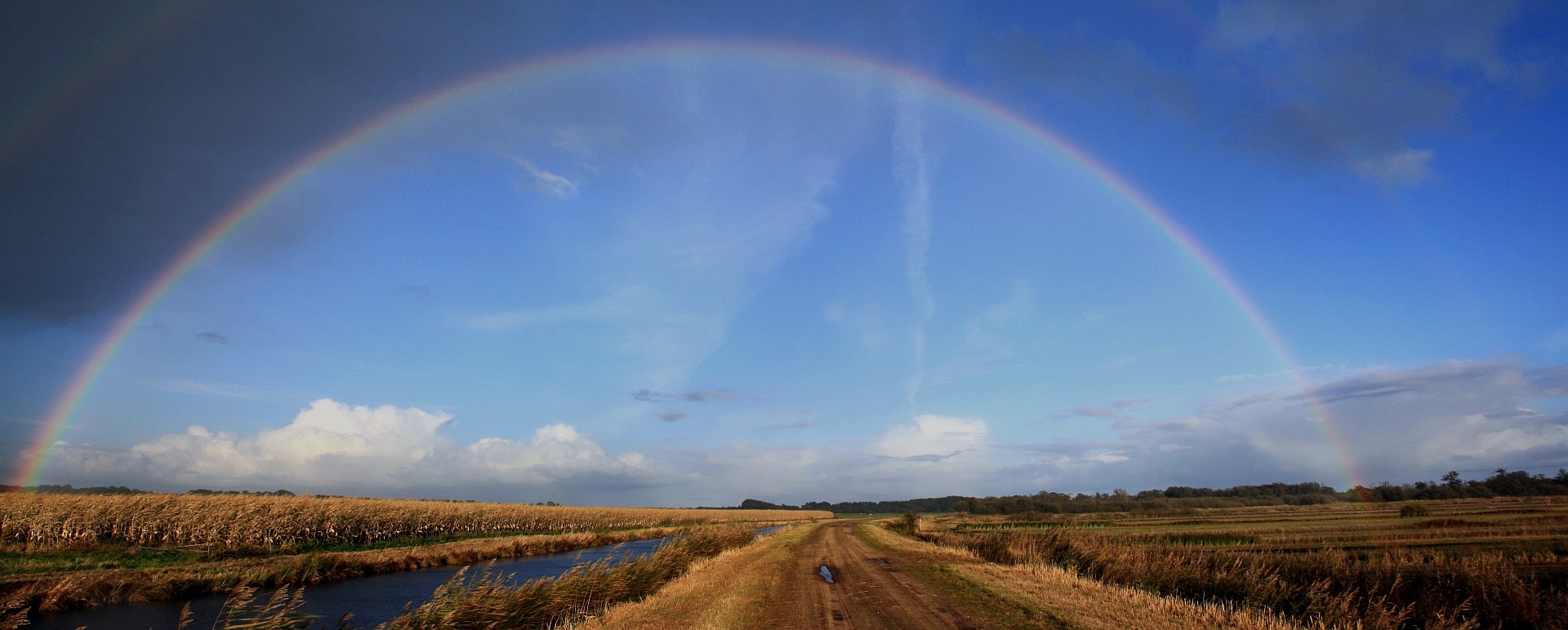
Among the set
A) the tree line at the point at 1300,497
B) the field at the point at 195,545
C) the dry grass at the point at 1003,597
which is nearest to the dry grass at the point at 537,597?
the dry grass at the point at 1003,597

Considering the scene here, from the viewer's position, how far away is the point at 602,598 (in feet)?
63.4

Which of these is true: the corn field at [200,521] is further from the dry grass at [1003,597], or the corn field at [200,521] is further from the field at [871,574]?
the dry grass at [1003,597]

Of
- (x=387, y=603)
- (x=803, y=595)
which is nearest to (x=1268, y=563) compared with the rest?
(x=803, y=595)

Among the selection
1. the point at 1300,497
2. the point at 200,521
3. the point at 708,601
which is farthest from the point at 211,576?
the point at 1300,497

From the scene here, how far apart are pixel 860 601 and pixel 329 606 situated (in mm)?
22603

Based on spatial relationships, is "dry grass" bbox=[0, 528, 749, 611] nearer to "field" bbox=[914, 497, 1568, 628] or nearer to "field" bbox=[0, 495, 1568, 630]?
"field" bbox=[0, 495, 1568, 630]

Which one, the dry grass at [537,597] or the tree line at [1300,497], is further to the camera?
the tree line at [1300,497]

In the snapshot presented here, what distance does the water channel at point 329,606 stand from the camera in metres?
22.0

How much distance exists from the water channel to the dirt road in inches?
242

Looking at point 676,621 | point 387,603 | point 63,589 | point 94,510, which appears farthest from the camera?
point 94,510

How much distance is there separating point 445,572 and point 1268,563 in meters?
40.5

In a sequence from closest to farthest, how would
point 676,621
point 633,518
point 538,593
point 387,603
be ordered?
point 676,621
point 538,593
point 387,603
point 633,518

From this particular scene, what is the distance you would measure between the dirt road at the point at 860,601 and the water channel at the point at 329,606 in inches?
242

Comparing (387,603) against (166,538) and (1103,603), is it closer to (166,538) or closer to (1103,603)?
(166,538)
